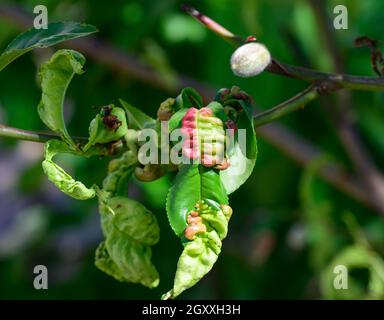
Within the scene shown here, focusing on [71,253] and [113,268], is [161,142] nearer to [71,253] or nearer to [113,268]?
[113,268]

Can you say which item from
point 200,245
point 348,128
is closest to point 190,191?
point 200,245

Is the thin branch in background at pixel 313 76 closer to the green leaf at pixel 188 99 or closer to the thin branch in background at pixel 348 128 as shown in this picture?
the green leaf at pixel 188 99

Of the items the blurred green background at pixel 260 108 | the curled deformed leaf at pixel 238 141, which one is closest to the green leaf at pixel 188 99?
the curled deformed leaf at pixel 238 141

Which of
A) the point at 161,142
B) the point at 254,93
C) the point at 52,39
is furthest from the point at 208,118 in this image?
the point at 254,93

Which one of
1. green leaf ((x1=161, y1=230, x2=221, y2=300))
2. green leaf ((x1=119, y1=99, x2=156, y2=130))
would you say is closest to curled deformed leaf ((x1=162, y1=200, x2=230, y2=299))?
green leaf ((x1=161, y1=230, x2=221, y2=300))

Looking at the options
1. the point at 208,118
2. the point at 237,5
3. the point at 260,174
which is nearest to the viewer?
the point at 208,118

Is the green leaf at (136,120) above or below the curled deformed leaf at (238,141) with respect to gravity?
above
